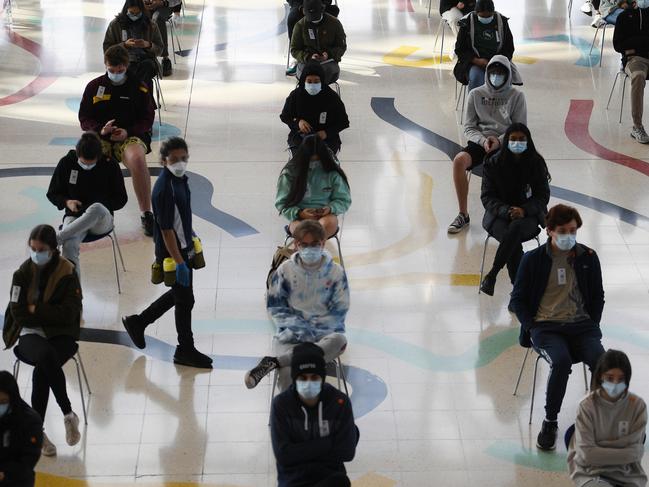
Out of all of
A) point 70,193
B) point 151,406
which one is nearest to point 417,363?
point 151,406

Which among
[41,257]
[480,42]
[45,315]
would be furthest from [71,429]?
[480,42]

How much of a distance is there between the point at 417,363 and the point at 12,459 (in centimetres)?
254

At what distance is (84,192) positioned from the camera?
7.32 m

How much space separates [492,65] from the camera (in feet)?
27.6

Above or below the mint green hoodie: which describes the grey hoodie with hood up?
above

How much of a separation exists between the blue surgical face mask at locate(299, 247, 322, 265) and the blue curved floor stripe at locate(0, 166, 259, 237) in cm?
246

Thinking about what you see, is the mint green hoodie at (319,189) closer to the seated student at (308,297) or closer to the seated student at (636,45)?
the seated student at (308,297)

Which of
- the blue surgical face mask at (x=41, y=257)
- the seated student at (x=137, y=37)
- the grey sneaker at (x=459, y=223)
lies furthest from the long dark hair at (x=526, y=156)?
the seated student at (x=137, y=37)

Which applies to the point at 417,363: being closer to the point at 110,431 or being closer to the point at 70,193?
the point at 110,431

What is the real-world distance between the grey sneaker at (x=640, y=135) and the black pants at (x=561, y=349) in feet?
14.3

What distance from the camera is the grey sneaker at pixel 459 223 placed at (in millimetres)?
8492

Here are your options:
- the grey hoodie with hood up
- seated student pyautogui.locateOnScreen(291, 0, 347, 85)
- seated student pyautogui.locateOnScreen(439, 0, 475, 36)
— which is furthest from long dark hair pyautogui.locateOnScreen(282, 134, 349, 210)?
seated student pyautogui.locateOnScreen(439, 0, 475, 36)

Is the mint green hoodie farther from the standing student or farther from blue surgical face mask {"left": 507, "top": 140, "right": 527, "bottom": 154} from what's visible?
blue surgical face mask {"left": 507, "top": 140, "right": 527, "bottom": 154}

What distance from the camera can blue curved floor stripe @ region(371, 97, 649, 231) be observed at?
876 centimetres
